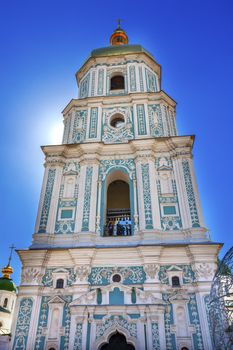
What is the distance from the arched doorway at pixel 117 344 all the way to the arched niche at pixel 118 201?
354 centimetres

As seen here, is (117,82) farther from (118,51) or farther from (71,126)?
(71,126)

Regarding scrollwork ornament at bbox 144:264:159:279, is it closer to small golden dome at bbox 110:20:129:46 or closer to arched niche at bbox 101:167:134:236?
arched niche at bbox 101:167:134:236

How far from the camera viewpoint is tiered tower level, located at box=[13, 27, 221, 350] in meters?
10.2

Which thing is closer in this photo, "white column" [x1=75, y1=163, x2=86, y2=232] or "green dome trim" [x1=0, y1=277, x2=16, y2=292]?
"white column" [x1=75, y1=163, x2=86, y2=232]

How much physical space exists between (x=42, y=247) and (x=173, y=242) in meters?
4.50

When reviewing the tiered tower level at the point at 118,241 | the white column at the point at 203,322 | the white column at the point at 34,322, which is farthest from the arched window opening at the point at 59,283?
the white column at the point at 203,322

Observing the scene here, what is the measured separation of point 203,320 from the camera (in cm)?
1009

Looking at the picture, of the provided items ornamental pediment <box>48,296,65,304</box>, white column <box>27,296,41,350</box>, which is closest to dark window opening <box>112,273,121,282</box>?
ornamental pediment <box>48,296,65,304</box>

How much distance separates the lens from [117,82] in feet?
63.8

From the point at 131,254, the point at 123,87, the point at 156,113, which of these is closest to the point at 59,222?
the point at 131,254

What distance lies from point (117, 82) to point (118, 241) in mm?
10495

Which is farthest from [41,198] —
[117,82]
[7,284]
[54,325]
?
[7,284]

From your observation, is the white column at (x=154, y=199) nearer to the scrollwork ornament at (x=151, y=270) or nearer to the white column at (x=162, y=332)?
the scrollwork ornament at (x=151, y=270)

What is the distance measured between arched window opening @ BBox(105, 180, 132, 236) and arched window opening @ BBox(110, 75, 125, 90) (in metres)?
6.14
